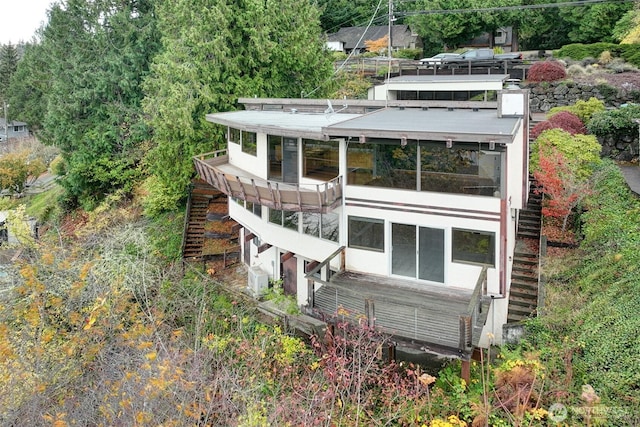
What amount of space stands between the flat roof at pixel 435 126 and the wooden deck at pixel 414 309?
12.0 ft

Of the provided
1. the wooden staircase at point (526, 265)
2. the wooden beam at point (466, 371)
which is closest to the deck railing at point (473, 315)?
the wooden beam at point (466, 371)

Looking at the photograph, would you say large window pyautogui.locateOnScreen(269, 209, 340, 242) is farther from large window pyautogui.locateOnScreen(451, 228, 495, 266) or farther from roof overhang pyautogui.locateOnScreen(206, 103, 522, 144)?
large window pyautogui.locateOnScreen(451, 228, 495, 266)

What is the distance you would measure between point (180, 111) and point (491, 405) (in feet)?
59.8

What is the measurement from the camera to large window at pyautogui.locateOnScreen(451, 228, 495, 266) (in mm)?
12586

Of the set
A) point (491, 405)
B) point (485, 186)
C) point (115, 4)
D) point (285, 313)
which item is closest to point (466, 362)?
point (491, 405)

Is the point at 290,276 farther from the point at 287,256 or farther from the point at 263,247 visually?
the point at 263,247

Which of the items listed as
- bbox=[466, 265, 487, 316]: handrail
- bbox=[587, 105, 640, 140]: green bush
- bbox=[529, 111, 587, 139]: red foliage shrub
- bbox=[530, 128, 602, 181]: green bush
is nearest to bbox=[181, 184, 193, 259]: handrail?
bbox=[466, 265, 487, 316]: handrail

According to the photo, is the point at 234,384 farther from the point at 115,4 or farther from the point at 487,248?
the point at 115,4

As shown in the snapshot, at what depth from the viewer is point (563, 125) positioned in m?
23.6

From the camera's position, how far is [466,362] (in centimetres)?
1123

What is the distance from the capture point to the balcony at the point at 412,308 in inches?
424

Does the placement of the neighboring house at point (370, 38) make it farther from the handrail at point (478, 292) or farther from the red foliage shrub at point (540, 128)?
the handrail at point (478, 292)

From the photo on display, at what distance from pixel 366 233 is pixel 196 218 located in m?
13.9

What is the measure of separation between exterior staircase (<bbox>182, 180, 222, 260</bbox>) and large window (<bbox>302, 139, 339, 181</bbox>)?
10.2 metres
